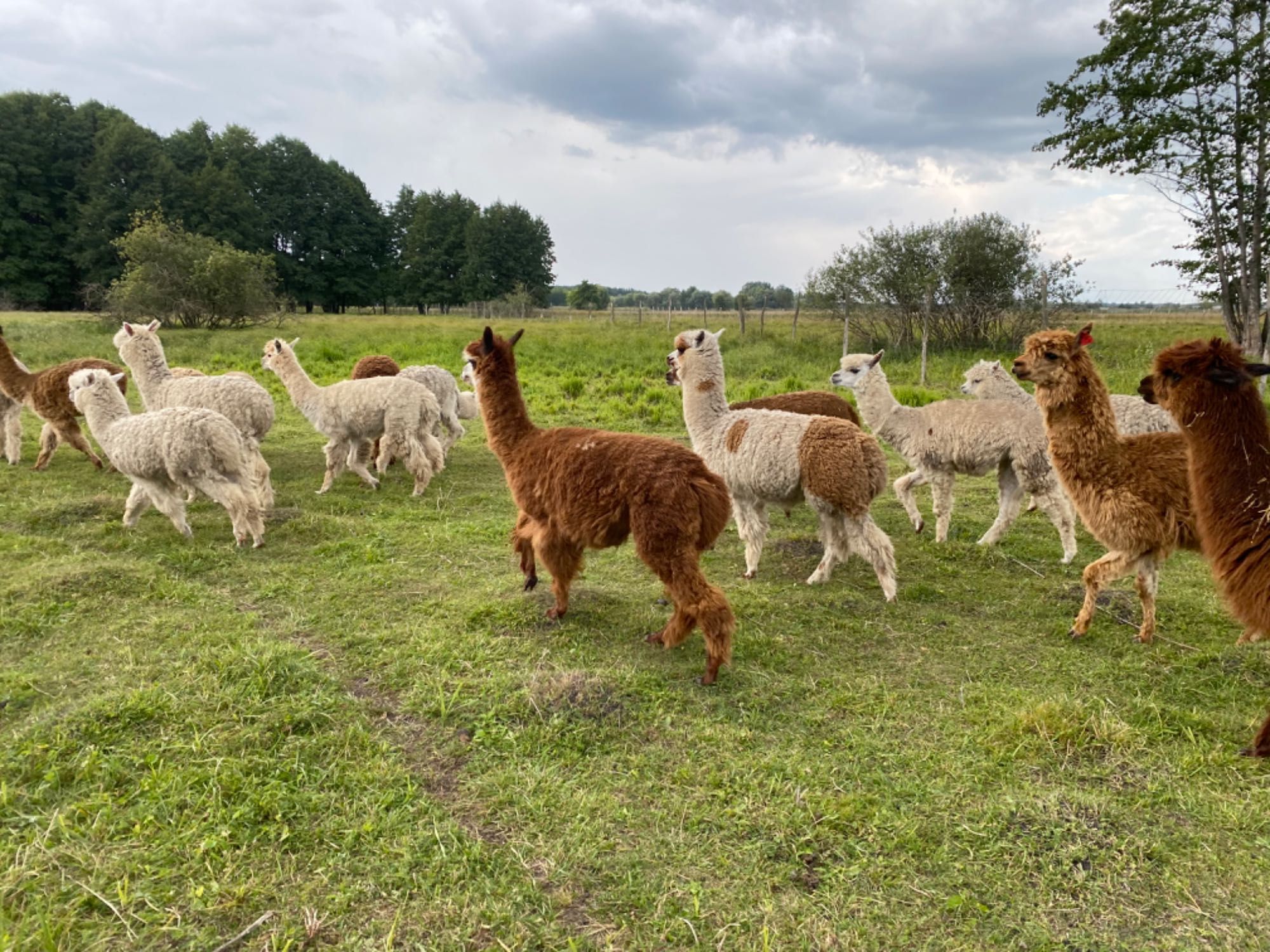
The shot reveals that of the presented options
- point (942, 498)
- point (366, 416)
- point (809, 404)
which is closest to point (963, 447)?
point (942, 498)

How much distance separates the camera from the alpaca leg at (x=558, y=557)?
4.08 meters

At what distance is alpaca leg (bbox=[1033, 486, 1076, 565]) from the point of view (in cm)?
563

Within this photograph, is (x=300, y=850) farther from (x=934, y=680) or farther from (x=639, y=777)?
(x=934, y=680)

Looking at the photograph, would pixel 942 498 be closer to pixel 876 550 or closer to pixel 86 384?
pixel 876 550

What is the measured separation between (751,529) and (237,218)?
4656cm

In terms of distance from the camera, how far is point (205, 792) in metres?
2.54

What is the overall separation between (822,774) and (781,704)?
0.60 m

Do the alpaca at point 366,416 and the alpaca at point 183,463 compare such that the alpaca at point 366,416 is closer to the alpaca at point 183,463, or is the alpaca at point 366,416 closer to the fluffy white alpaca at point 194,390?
the fluffy white alpaca at point 194,390

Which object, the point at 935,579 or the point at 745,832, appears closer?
the point at 745,832

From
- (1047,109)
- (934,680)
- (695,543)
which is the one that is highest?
(1047,109)

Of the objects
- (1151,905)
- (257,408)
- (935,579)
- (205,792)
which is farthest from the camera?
(257,408)

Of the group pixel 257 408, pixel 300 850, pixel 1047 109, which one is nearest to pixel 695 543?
pixel 300 850

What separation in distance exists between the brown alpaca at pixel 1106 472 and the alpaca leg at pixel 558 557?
9.56ft

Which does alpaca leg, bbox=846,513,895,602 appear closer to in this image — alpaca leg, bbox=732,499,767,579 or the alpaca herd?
the alpaca herd
